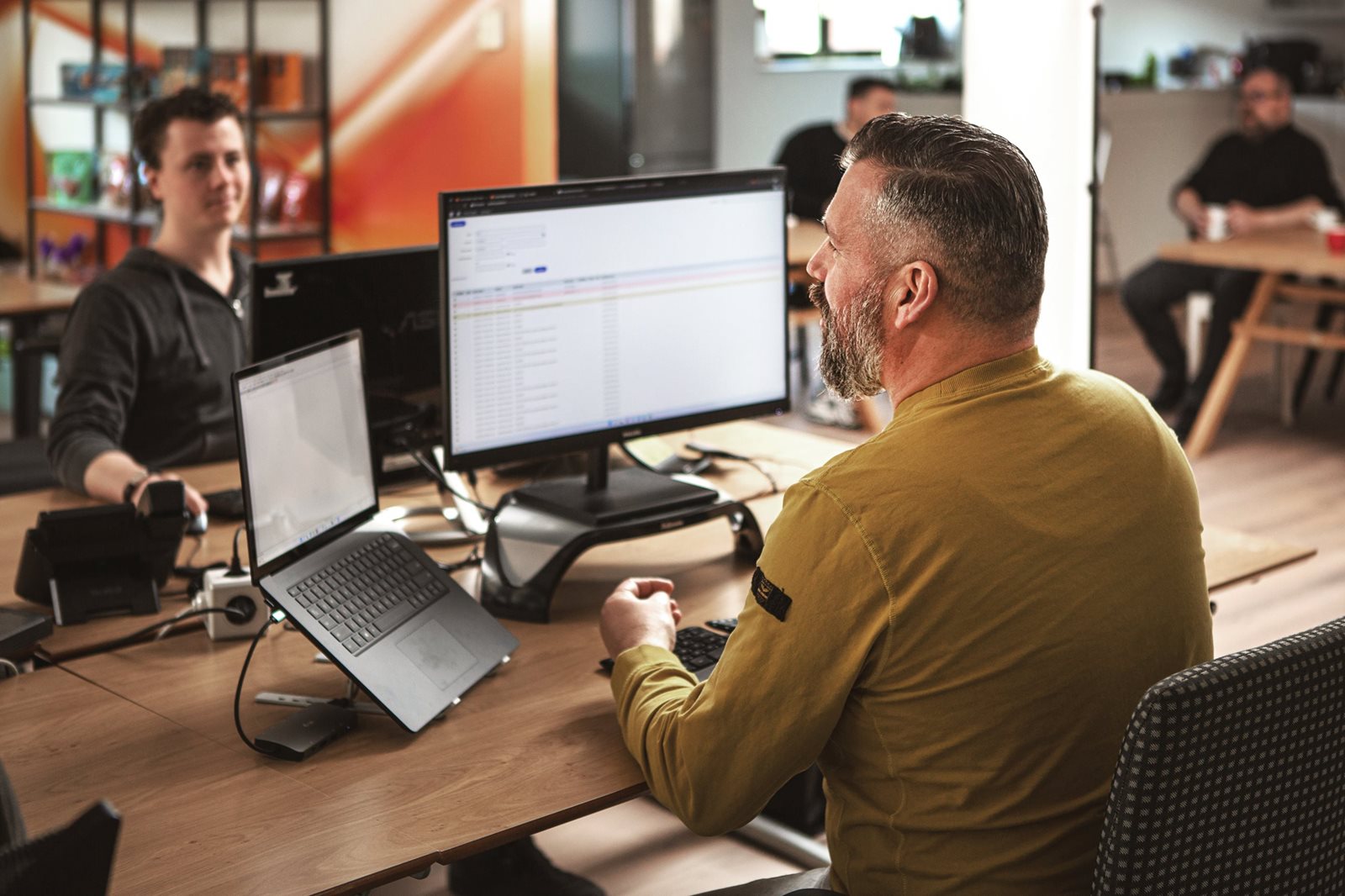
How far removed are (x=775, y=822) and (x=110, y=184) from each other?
4.48 m

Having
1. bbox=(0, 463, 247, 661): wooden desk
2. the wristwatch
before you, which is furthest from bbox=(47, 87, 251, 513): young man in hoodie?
the wristwatch

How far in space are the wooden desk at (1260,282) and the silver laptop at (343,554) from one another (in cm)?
397

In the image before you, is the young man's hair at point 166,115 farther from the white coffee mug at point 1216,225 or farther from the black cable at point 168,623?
the white coffee mug at point 1216,225

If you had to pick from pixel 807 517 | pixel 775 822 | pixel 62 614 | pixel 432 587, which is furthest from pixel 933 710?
pixel 775 822

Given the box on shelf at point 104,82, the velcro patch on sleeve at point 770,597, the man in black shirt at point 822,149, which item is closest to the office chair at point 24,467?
the velcro patch on sleeve at point 770,597

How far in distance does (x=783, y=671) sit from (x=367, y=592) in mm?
602

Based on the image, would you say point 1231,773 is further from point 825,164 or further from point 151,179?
point 825,164

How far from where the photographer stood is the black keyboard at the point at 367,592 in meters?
1.61

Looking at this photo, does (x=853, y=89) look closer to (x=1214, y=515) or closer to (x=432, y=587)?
(x=1214, y=515)

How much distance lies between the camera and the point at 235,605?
1.81 m

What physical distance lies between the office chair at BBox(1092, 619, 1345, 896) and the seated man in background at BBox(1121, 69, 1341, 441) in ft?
16.4

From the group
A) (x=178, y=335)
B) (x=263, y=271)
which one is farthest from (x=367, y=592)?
(x=178, y=335)

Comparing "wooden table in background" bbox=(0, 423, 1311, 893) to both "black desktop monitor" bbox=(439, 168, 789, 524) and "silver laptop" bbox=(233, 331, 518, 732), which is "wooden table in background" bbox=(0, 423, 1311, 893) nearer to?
"silver laptop" bbox=(233, 331, 518, 732)

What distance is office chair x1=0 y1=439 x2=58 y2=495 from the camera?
3174 mm
